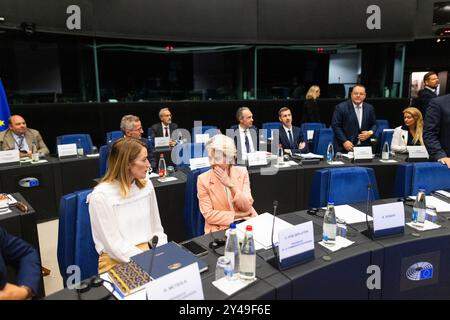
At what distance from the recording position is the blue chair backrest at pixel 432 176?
287 centimetres

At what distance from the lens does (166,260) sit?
5.53ft

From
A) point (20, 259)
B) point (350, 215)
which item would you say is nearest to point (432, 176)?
point (350, 215)

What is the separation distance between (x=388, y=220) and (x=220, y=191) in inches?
42.4

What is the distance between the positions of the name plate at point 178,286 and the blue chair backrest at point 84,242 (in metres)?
0.90

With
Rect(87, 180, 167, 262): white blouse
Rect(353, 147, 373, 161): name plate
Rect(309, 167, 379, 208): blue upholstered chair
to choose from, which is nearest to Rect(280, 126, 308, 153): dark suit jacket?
Rect(353, 147, 373, 161): name plate

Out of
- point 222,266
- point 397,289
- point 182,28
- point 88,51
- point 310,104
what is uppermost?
point 182,28

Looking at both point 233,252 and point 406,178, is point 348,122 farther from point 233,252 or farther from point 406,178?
point 233,252

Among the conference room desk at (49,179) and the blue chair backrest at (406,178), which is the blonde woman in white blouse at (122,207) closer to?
the blue chair backrest at (406,178)

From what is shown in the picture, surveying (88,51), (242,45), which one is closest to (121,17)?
(88,51)

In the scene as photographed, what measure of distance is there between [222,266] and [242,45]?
22.0 feet

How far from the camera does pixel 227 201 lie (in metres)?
2.47

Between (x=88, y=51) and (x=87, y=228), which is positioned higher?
(x=88, y=51)

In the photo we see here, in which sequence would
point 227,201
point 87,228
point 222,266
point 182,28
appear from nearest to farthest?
point 222,266, point 87,228, point 227,201, point 182,28

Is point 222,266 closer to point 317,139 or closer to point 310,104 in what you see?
point 317,139
